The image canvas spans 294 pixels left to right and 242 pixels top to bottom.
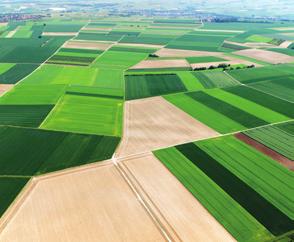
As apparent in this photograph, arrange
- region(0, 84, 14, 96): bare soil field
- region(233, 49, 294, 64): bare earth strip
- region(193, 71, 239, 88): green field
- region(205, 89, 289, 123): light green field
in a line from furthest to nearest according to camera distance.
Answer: region(233, 49, 294, 64): bare earth strip < region(193, 71, 239, 88): green field < region(0, 84, 14, 96): bare soil field < region(205, 89, 289, 123): light green field

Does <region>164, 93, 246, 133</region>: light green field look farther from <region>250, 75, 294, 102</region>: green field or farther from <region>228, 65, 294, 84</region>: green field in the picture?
<region>228, 65, 294, 84</region>: green field

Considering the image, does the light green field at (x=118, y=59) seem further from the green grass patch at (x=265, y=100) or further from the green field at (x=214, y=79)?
the green grass patch at (x=265, y=100)

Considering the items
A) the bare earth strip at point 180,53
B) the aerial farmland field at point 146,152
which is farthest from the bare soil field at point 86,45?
the aerial farmland field at point 146,152

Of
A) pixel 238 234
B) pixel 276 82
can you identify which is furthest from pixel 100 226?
pixel 276 82

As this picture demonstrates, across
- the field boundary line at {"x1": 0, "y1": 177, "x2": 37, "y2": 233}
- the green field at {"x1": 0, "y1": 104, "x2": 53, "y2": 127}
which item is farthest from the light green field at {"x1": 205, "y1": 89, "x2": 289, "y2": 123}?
the field boundary line at {"x1": 0, "y1": 177, "x2": 37, "y2": 233}

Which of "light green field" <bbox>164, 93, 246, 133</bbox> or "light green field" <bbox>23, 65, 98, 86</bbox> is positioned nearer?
"light green field" <bbox>164, 93, 246, 133</bbox>

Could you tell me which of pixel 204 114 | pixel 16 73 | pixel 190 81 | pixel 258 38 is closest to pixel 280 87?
pixel 190 81

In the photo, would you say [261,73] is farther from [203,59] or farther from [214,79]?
[203,59]
